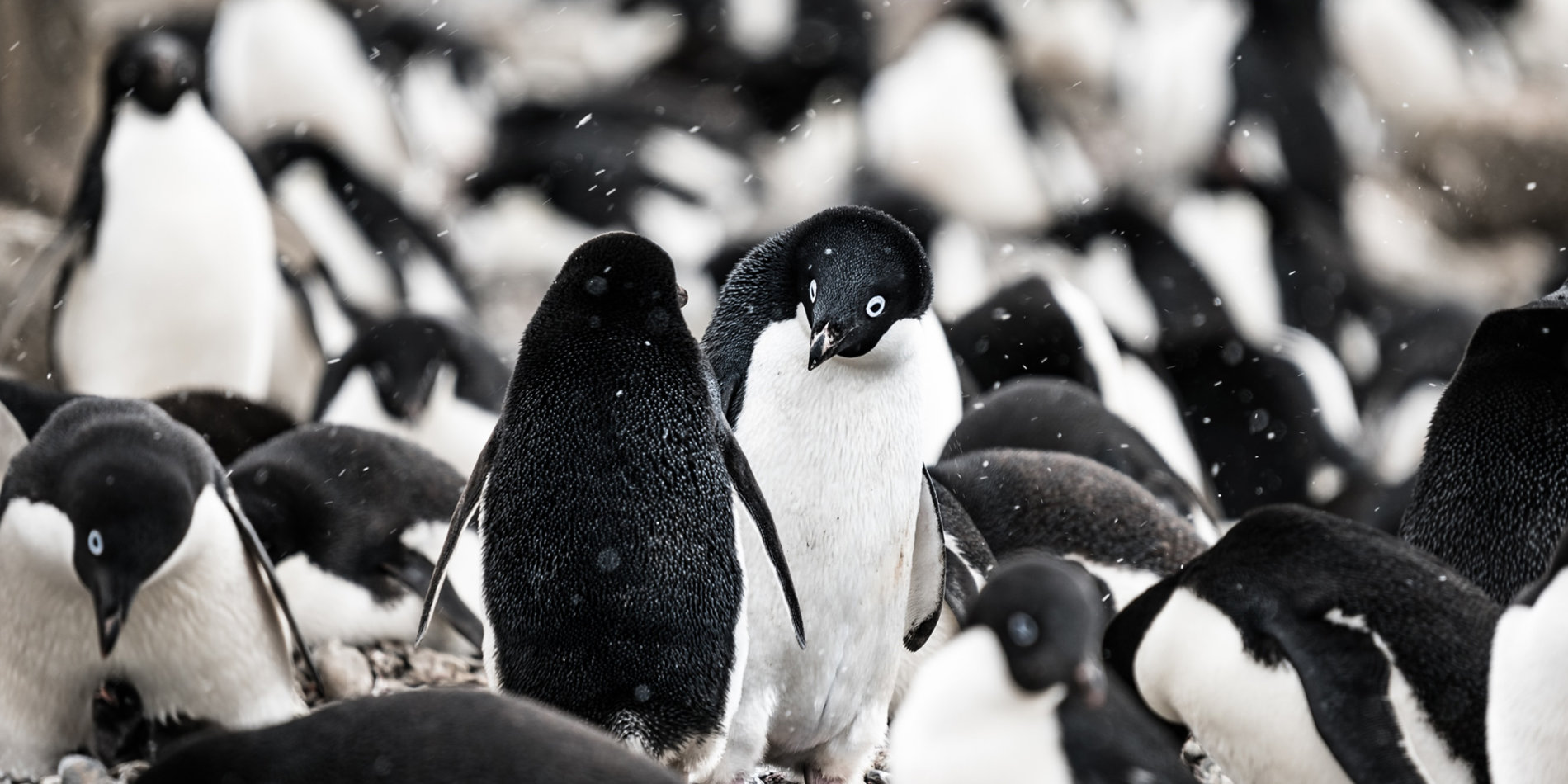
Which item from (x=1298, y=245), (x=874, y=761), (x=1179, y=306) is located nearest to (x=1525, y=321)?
(x=874, y=761)

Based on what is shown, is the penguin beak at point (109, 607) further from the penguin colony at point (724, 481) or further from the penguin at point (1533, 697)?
the penguin at point (1533, 697)

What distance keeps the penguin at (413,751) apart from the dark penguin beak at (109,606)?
0.91 meters

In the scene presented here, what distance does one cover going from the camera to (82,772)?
3.00 meters

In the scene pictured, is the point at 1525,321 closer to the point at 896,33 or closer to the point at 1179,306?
the point at 1179,306

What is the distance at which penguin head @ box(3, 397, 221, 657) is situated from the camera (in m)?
2.88

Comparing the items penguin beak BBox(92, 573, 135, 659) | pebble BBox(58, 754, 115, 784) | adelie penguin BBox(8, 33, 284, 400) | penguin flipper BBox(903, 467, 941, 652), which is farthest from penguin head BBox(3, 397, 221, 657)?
adelie penguin BBox(8, 33, 284, 400)

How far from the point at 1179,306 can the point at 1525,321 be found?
3.41m

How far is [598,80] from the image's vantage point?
9.55 m

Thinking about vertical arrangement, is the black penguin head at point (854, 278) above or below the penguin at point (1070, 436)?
above

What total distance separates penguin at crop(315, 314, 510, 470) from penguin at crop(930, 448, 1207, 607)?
4.76 ft

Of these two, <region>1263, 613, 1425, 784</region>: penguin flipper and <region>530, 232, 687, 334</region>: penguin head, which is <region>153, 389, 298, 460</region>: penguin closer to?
<region>530, 232, 687, 334</region>: penguin head

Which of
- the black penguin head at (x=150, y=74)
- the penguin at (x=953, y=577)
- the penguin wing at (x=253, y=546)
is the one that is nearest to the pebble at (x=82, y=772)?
the penguin wing at (x=253, y=546)

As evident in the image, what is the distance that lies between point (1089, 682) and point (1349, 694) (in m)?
0.67

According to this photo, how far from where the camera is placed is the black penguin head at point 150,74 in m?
5.28
